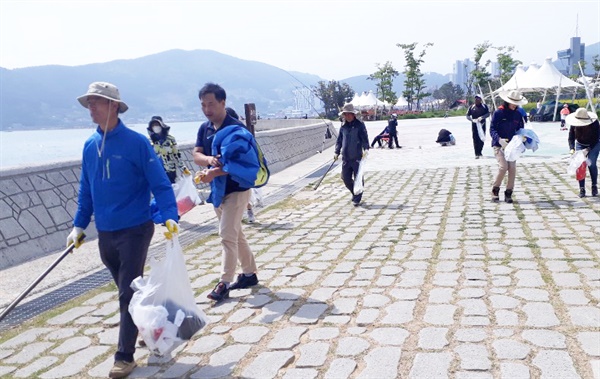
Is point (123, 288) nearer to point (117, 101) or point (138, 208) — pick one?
point (138, 208)

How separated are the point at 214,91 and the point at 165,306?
1.94 meters

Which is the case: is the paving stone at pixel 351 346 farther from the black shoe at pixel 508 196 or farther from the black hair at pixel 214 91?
the black shoe at pixel 508 196

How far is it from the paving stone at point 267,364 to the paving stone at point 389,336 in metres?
0.61

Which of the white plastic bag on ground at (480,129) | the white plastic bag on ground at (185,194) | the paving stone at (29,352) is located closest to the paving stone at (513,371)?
the paving stone at (29,352)

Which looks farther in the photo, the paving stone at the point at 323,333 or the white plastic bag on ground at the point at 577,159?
the white plastic bag on ground at the point at 577,159

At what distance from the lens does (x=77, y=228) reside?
13.1 feet

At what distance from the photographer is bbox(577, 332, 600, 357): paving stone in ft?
11.5

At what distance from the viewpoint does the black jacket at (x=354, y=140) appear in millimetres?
10156

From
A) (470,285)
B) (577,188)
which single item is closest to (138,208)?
(470,285)

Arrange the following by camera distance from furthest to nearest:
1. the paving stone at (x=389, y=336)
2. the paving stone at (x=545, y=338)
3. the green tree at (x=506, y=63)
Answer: the green tree at (x=506, y=63), the paving stone at (x=389, y=336), the paving stone at (x=545, y=338)

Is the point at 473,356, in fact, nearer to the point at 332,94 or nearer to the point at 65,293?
the point at 65,293

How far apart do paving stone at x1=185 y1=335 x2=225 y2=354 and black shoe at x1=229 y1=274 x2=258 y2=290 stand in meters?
1.16

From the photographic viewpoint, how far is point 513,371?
3285 mm

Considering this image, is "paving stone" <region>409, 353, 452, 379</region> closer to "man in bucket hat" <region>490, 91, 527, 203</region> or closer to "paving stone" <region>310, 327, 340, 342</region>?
"paving stone" <region>310, 327, 340, 342</region>
